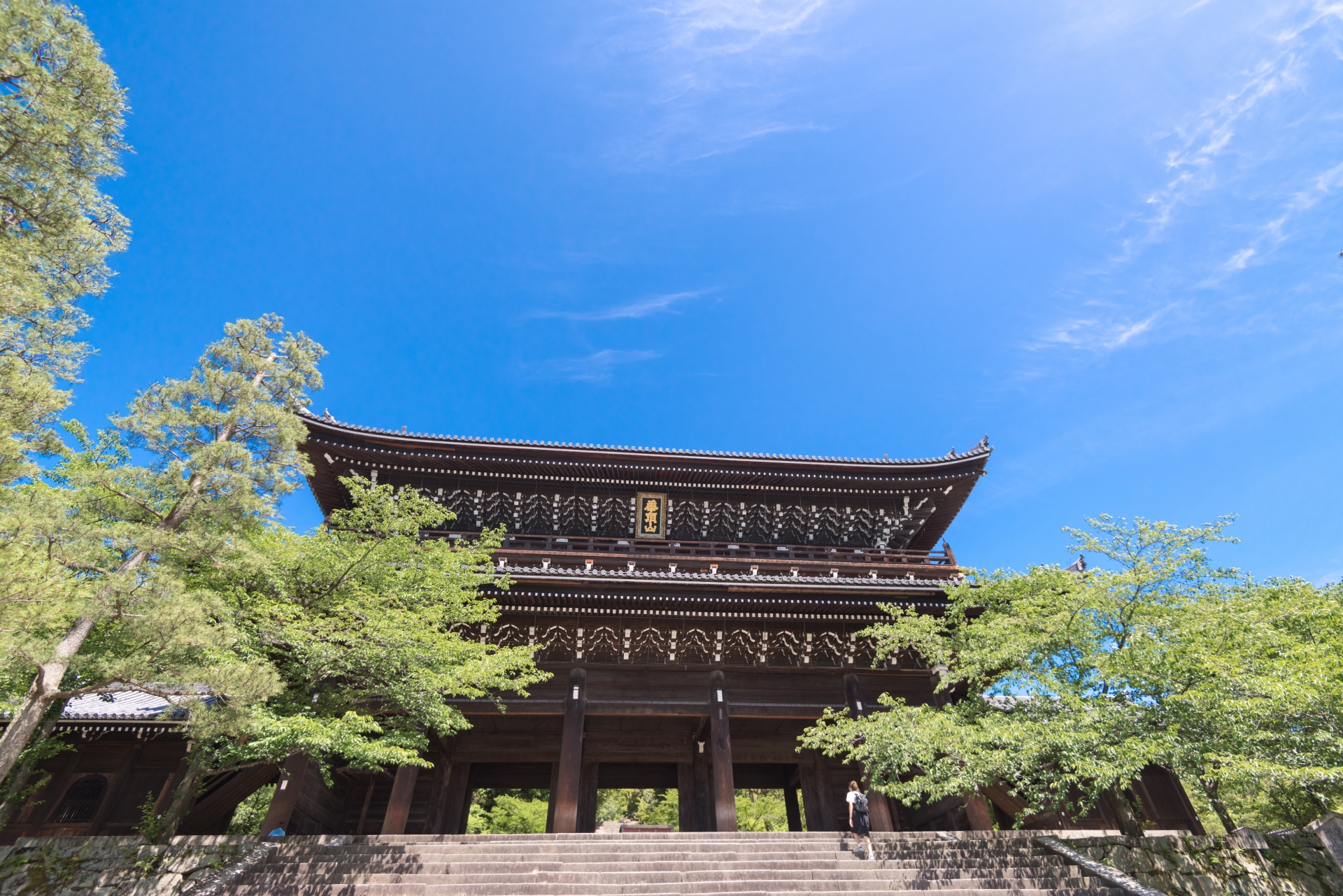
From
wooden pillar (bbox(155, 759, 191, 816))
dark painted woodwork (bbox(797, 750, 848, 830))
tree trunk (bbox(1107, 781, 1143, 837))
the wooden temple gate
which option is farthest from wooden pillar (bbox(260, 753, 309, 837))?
tree trunk (bbox(1107, 781, 1143, 837))

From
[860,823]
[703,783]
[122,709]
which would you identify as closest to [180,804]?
[122,709]

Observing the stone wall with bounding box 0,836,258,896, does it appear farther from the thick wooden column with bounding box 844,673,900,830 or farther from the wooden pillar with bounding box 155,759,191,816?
the thick wooden column with bounding box 844,673,900,830

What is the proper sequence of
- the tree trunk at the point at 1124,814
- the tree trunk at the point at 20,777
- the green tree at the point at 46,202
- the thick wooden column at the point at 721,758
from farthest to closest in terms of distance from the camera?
the thick wooden column at the point at 721,758 < the tree trunk at the point at 20,777 < the tree trunk at the point at 1124,814 < the green tree at the point at 46,202

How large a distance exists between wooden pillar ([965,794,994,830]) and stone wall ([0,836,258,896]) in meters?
13.0

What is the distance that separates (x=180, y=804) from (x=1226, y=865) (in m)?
16.3

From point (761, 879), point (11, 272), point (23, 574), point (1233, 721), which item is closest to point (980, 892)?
point (761, 879)

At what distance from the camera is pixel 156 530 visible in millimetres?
8672

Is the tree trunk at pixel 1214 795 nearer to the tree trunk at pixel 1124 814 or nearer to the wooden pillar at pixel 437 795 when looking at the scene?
the tree trunk at pixel 1124 814

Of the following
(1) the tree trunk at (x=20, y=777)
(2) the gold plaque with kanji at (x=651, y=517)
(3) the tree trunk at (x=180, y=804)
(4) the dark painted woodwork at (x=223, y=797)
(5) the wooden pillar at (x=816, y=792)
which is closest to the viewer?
(3) the tree trunk at (x=180, y=804)

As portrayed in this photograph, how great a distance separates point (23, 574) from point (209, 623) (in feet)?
9.46

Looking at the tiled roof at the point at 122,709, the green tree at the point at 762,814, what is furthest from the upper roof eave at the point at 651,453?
the green tree at the point at 762,814

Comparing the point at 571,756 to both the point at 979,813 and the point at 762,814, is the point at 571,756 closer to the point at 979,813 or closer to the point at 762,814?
the point at 979,813

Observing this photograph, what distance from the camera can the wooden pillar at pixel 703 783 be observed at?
1526 cm

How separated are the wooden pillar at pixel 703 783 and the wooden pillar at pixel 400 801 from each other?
6832 millimetres
